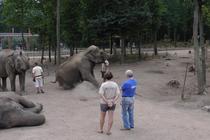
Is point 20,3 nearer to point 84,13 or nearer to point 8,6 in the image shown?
point 8,6

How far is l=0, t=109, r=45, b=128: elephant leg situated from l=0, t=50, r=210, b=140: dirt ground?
8.1 inches

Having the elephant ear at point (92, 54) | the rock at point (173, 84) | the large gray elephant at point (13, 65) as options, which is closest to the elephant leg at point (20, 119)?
the large gray elephant at point (13, 65)

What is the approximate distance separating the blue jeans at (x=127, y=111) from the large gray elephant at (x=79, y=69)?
11.0 metres

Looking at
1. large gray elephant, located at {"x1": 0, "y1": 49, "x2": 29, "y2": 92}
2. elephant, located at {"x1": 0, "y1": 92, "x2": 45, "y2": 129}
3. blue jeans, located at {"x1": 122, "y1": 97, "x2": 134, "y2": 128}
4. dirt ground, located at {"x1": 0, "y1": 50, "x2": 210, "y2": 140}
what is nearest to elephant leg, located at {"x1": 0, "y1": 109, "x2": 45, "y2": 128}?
elephant, located at {"x1": 0, "y1": 92, "x2": 45, "y2": 129}

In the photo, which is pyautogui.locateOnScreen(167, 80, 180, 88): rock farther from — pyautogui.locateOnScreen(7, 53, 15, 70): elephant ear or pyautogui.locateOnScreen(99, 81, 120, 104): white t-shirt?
pyautogui.locateOnScreen(99, 81, 120, 104): white t-shirt

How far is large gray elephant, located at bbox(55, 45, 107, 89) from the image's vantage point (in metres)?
25.8

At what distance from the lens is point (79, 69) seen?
25.8 metres

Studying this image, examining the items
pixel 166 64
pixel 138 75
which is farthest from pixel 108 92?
pixel 166 64

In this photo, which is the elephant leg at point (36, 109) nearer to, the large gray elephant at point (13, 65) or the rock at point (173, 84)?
the large gray elephant at point (13, 65)

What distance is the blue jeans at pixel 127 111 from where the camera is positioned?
556 inches

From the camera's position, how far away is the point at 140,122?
15.8m

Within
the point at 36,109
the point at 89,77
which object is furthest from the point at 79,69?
the point at 36,109

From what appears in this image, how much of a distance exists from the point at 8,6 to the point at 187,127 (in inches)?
1350

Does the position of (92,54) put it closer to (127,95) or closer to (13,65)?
(13,65)
